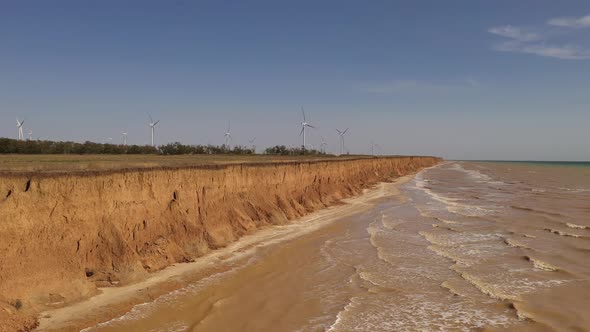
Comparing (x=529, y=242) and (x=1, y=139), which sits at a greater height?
(x=1, y=139)

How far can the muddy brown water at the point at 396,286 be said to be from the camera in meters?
7.55

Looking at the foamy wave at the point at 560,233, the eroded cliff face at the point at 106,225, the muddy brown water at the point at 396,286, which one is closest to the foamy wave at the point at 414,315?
the muddy brown water at the point at 396,286

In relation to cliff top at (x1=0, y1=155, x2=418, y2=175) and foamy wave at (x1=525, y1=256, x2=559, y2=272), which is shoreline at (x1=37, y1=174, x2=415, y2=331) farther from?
foamy wave at (x1=525, y1=256, x2=559, y2=272)

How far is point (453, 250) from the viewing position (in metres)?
13.2

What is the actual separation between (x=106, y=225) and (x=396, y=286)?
19.8 feet

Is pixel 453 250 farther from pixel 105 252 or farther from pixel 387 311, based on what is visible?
pixel 105 252

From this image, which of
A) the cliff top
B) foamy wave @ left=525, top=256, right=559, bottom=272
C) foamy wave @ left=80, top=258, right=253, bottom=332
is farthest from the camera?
the cliff top

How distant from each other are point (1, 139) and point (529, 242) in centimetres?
4053

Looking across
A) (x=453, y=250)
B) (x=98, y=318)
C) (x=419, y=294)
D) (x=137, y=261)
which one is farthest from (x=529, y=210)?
(x=98, y=318)

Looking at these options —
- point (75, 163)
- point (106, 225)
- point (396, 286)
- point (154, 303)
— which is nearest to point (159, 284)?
point (154, 303)

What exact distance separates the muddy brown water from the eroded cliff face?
1.38 meters

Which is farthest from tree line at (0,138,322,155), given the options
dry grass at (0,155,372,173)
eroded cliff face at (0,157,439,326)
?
eroded cliff face at (0,157,439,326)

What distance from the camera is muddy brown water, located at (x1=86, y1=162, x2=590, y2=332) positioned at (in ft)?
24.8

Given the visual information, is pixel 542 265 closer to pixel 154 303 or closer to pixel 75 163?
pixel 154 303
